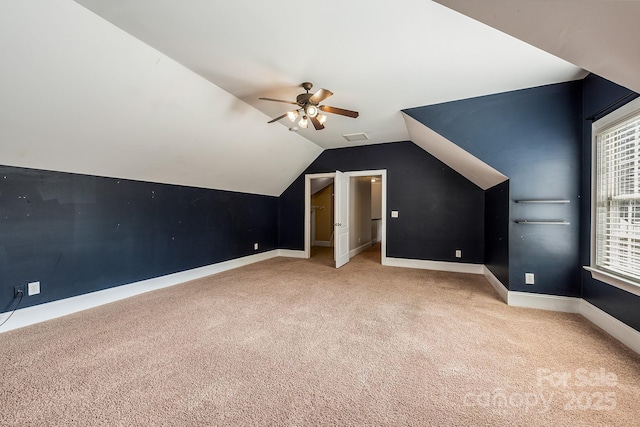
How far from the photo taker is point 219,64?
248 cm

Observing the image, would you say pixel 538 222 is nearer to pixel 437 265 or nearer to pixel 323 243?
pixel 437 265

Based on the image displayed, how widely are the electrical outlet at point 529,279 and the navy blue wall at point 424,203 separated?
1.57 m

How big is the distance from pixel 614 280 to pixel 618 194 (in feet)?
2.54

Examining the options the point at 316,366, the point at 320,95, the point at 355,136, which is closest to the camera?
the point at 316,366

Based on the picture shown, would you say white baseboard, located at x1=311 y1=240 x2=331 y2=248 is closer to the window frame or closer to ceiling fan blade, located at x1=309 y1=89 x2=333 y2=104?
ceiling fan blade, located at x1=309 y1=89 x2=333 y2=104

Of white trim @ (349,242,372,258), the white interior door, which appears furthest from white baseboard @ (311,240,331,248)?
the white interior door

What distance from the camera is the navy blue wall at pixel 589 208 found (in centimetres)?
211

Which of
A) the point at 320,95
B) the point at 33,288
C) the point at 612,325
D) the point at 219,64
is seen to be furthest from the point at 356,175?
the point at 33,288

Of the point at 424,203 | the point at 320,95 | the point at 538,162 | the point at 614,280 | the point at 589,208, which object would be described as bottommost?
the point at 614,280

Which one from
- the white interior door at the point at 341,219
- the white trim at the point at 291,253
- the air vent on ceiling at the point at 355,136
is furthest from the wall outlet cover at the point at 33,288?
the air vent on ceiling at the point at 355,136

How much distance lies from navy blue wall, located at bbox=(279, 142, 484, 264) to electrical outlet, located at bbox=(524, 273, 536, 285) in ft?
5.15

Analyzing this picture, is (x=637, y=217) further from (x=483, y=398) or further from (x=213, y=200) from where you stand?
(x=213, y=200)

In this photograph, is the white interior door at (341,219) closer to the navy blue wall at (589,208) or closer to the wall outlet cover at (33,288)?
the navy blue wall at (589,208)

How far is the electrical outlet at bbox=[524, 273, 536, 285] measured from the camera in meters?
3.00
